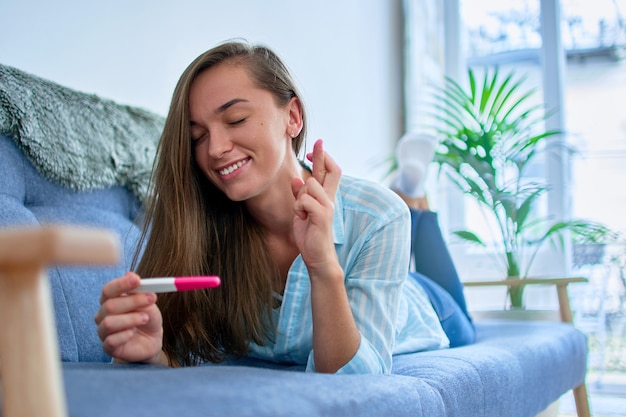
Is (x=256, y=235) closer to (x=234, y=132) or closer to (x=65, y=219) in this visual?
(x=234, y=132)

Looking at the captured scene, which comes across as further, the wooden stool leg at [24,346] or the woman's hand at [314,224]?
the woman's hand at [314,224]

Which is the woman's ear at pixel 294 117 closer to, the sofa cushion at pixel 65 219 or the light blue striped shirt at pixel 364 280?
the light blue striped shirt at pixel 364 280

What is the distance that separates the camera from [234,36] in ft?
8.64

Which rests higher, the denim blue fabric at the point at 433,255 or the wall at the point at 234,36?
the wall at the point at 234,36

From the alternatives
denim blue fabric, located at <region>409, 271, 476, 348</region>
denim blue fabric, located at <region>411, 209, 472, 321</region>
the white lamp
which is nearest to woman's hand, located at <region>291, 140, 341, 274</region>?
denim blue fabric, located at <region>409, 271, 476, 348</region>

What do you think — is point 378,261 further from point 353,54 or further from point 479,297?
point 479,297

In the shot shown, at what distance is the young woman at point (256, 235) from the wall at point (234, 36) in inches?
13.8

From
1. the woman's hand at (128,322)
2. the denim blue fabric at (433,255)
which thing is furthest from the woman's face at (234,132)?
the denim blue fabric at (433,255)

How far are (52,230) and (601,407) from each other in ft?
10.6

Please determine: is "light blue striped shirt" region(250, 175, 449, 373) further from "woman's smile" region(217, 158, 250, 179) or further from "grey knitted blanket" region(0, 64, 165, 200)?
"grey knitted blanket" region(0, 64, 165, 200)

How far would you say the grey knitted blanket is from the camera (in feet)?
4.75

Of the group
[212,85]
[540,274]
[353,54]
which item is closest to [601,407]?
[540,274]

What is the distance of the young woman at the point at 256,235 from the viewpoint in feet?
4.09

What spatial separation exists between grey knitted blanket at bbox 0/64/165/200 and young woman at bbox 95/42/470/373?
0.74ft
